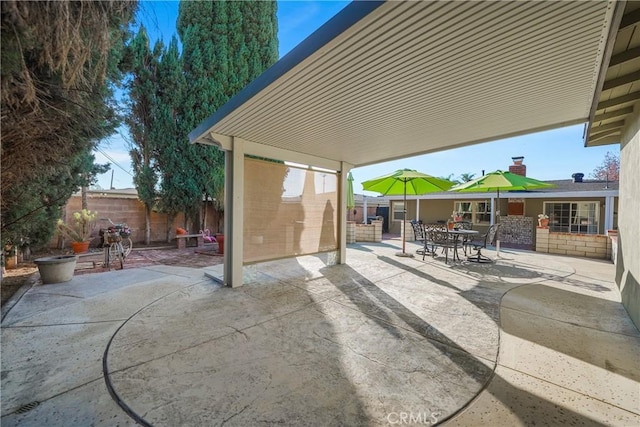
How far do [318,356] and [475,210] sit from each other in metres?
14.2

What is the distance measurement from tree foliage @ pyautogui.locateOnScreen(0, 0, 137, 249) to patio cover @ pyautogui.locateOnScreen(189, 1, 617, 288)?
1.33 meters

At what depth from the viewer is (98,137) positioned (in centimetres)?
334

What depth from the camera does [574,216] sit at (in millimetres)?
11852

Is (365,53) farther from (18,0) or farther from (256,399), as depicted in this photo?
(256,399)

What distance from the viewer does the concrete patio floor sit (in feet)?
6.03

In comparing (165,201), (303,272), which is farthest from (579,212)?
(165,201)

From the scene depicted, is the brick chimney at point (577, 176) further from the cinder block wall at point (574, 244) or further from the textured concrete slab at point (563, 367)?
the textured concrete slab at point (563, 367)

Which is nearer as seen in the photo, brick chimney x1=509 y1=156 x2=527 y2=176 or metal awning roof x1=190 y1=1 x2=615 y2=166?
metal awning roof x1=190 y1=1 x2=615 y2=166

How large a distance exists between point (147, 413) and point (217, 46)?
37.7 ft

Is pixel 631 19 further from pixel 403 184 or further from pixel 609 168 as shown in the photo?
pixel 609 168

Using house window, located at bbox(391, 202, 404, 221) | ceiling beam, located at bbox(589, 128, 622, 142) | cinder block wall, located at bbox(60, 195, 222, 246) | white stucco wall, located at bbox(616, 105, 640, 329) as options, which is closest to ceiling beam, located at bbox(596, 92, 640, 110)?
white stucco wall, located at bbox(616, 105, 640, 329)

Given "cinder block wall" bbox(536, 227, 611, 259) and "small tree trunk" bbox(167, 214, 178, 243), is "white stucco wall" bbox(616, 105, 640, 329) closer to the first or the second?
"cinder block wall" bbox(536, 227, 611, 259)

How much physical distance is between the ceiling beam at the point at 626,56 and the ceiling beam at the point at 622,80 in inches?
20.9

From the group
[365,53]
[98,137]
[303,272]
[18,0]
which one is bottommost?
[303,272]
